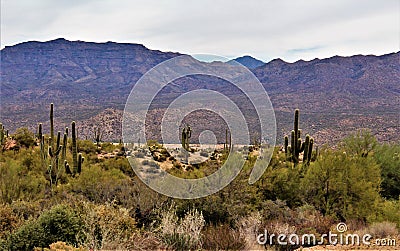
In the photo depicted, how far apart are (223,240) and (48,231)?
147 inches

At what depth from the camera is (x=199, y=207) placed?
13320 millimetres

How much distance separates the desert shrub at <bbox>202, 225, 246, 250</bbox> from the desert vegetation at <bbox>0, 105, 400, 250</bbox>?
2cm

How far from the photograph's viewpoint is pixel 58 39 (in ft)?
591

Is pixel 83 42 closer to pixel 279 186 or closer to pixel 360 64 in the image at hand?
pixel 360 64

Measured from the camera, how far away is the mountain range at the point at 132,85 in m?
53.3

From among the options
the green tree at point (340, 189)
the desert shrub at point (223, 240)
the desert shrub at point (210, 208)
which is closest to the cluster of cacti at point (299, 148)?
the green tree at point (340, 189)

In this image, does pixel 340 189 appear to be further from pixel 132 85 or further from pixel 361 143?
pixel 132 85

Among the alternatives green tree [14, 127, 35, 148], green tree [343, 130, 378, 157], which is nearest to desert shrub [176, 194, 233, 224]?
green tree [343, 130, 378, 157]

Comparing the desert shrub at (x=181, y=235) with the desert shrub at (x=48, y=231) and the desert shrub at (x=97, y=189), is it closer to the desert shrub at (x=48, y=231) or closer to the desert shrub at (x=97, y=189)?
the desert shrub at (x=48, y=231)

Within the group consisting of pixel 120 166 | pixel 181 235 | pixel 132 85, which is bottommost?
pixel 120 166

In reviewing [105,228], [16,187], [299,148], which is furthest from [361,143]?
[105,228]

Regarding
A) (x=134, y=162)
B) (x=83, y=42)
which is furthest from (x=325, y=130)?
(x=83, y=42)

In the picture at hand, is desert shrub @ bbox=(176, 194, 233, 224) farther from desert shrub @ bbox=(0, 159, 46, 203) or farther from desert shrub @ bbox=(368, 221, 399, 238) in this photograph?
desert shrub @ bbox=(0, 159, 46, 203)

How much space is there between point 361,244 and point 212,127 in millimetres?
38899
